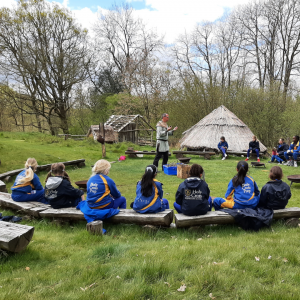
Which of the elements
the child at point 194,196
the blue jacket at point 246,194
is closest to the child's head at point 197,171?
the child at point 194,196

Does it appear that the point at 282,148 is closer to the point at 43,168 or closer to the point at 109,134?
the point at 43,168

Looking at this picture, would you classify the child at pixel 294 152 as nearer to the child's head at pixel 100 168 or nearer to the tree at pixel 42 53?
the child's head at pixel 100 168

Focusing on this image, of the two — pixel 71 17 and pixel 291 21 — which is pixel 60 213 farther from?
pixel 291 21

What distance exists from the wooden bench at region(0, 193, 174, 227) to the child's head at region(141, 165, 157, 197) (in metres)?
0.37

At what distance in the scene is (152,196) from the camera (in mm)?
3982

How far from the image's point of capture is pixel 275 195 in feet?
13.3

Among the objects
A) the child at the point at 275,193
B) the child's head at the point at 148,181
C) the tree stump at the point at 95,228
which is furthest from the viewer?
the child at the point at 275,193

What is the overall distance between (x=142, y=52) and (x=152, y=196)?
1155 inches

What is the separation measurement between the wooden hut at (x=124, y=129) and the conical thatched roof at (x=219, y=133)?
7819 mm

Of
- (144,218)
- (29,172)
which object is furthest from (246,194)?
(29,172)

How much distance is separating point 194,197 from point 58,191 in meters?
2.50

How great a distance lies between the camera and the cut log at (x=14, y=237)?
2.67 m

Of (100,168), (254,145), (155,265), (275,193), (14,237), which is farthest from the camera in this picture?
(254,145)

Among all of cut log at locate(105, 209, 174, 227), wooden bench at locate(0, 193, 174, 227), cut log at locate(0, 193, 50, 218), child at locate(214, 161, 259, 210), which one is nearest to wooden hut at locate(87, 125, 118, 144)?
cut log at locate(0, 193, 50, 218)
